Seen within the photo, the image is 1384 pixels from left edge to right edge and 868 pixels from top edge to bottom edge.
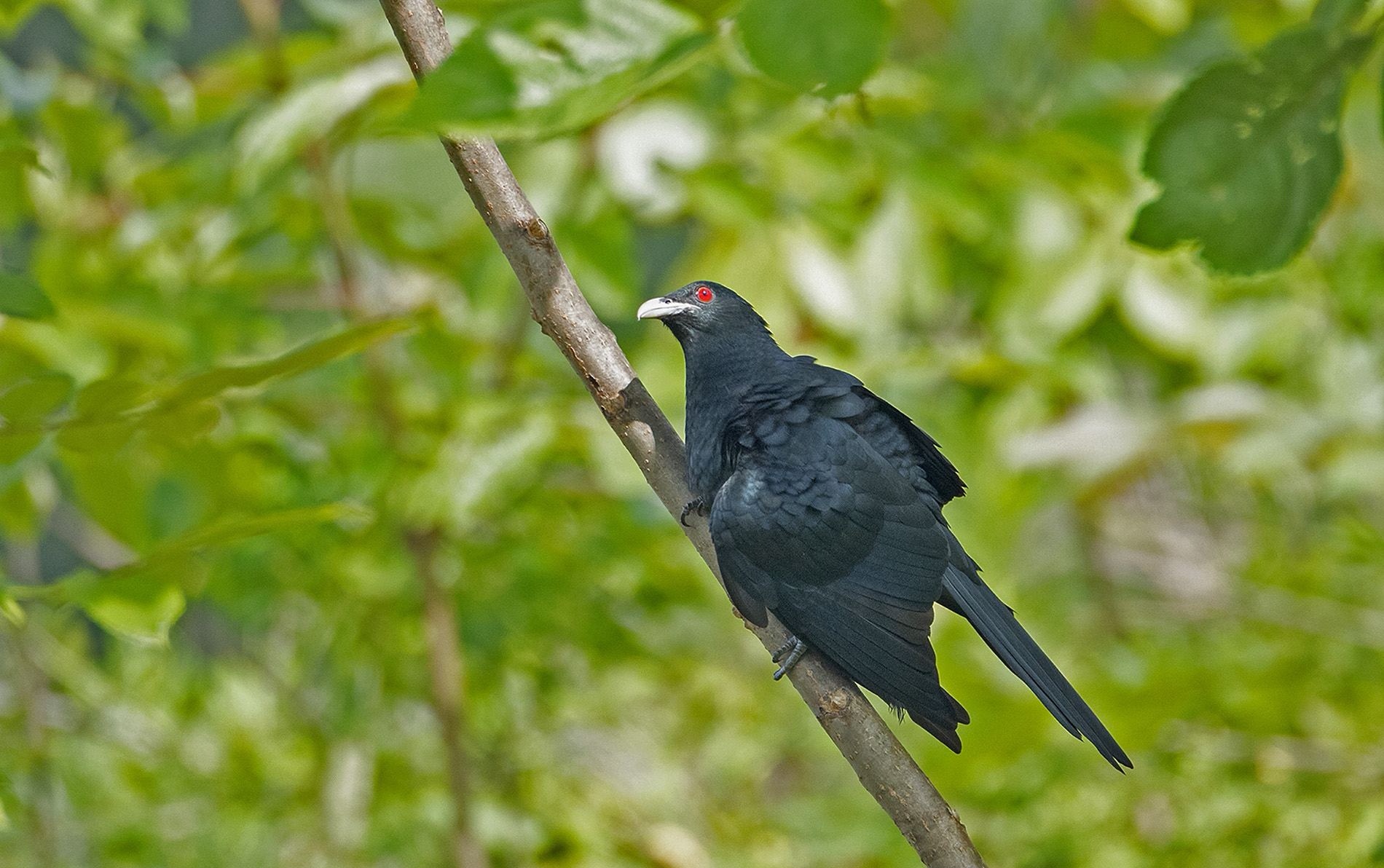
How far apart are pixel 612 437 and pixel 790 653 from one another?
817 millimetres

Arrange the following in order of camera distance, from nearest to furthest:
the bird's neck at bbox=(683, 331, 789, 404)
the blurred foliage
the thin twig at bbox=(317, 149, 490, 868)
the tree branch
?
the tree branch < the bird's neck at bbox=(683, 331, 789, 404) < the blurred foliage < the thin twig at bbox=(317, 149, 490, 868)

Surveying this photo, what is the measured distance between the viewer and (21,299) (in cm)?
104

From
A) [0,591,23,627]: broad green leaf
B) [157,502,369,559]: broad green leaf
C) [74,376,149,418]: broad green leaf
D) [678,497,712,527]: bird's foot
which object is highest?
[678,497,712,527]: bird's foot

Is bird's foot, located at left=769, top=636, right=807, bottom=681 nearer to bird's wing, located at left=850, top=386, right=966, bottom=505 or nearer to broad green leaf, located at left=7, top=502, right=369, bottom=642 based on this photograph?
bird's wing, located at left=850, top=386, right=966, bottom=505

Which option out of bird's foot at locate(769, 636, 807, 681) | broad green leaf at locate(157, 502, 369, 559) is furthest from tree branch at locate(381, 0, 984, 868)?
broad green leaf at locate(157, 502, 369, 559)

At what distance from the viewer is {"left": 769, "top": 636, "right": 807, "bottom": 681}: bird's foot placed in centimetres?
110

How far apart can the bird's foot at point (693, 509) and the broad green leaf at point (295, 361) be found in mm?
313

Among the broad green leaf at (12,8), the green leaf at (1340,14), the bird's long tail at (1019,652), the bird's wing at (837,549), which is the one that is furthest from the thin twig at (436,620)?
the green leaf at (1340,14)

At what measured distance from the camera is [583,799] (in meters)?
2.96

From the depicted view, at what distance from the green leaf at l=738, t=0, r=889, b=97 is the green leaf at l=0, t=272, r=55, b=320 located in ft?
2.30

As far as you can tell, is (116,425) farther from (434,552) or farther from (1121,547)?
(1121,547)

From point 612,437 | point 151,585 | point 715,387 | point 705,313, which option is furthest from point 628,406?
point 612,437

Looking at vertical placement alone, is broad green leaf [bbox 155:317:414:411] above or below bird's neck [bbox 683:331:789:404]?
Result: below

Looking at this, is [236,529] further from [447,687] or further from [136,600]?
[447,687]
